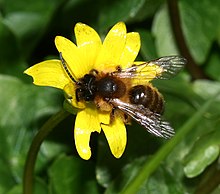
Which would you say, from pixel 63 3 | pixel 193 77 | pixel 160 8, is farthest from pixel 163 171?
pixel 63 3

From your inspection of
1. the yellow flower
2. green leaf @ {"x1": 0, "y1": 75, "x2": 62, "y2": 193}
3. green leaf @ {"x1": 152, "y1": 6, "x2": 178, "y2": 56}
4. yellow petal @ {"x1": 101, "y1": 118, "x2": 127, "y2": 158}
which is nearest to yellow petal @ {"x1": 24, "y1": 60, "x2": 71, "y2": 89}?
the yellow flower

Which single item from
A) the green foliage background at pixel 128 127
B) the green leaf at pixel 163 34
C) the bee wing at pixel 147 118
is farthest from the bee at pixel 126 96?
the green leaf at pixel 163 34

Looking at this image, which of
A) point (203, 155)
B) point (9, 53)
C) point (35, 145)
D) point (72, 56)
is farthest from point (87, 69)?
point (9, 53)

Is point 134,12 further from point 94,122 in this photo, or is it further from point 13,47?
point 94,122

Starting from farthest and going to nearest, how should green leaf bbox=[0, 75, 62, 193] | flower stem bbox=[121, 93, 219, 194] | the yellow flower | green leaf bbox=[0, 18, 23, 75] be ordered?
1. green leaf bbox=[0, 18, 23, 75]
2. green leaf bbox=[0, 75, 62, 193]
3. the yellow flower
4. flower stem bbox=[121, 93, 219, 194]

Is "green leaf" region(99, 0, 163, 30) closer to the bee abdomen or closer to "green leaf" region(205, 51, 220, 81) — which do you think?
"green leaf" region(205, 51, 220, 81)

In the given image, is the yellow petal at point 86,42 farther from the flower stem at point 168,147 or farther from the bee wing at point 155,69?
the flower stem at point 168,147

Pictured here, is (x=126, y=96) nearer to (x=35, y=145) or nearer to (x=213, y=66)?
(x=35, y=145)
